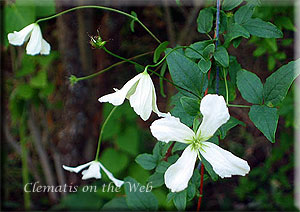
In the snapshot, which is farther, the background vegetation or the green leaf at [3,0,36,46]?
the background vegetation

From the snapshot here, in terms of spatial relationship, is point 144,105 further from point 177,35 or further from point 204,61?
point 177,35

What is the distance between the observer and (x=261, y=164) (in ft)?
5.06

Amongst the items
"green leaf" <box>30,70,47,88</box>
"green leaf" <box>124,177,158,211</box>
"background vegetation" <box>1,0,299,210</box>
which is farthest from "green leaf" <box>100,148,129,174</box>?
"green leaf" <box>124,177,158,211</box>

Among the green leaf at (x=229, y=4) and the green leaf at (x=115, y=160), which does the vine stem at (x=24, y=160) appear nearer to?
the green leaf at (x=115, y=160)

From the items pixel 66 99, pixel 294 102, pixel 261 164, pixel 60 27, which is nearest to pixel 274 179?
pixel 261 164

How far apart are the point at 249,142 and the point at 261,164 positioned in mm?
110

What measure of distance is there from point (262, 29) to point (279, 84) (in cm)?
10

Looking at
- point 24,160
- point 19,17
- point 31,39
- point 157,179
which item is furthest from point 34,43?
point 24,160

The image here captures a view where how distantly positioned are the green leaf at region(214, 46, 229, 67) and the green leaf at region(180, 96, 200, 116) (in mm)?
79

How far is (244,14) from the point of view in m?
0.56

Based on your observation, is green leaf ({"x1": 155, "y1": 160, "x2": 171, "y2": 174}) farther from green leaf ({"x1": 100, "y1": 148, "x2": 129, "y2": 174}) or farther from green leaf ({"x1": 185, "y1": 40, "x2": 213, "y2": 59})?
green leaf ({"x1": 100, "y1": 148, "x2": 129, "y2": 174})

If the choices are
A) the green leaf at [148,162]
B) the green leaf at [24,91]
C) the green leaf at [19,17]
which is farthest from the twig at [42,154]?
the green leaf at [148,162]

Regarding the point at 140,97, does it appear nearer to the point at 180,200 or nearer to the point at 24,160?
the point at 180,200

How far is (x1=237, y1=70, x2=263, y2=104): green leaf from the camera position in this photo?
52 centimetres
